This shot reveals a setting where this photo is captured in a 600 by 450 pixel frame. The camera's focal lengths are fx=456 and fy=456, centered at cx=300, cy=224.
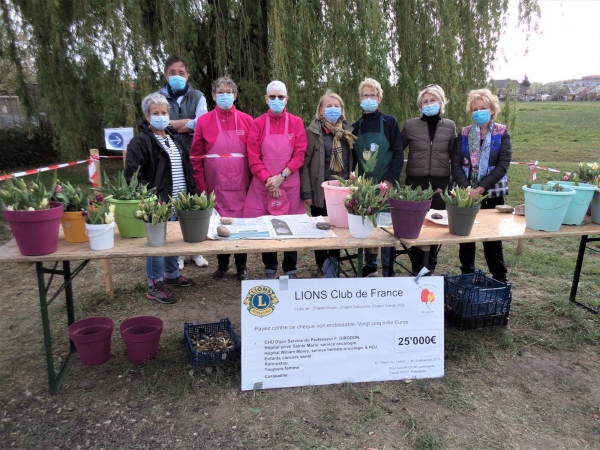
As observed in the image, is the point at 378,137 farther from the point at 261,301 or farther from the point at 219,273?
the point at 219,273

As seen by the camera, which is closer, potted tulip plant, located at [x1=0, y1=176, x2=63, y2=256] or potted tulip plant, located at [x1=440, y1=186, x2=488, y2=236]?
potted tulip plant, located at [x1=0, y1=176, x2=63, y2=256]

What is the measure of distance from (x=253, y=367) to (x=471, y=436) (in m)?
1.28

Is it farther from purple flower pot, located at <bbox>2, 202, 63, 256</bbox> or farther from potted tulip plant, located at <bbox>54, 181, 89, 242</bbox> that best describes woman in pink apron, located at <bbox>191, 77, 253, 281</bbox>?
purple flower pot, located at <bbox>2, 202, 63, 256</bbox>

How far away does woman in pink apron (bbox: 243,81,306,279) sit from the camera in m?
3.83

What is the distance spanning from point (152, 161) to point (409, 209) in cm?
207

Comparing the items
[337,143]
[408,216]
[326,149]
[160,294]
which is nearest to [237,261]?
[160,294]

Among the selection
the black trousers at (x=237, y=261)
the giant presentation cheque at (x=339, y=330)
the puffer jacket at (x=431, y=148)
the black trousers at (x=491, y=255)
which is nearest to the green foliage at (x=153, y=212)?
the giant presentation cheque at (x=339, y=330)

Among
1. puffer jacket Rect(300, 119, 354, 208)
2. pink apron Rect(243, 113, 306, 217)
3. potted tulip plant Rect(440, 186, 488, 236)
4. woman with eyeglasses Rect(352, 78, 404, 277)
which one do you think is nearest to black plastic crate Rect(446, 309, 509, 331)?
woman with eyeglasses Rect(352, 78, 404, 277)

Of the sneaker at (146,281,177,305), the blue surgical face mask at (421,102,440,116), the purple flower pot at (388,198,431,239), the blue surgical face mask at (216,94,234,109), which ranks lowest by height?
the sneaker at (146,281,177,305)

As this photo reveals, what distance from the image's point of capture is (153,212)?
261 cm

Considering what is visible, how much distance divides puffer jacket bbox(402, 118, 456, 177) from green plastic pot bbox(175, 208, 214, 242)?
6.88 feet

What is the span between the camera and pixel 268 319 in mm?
2752

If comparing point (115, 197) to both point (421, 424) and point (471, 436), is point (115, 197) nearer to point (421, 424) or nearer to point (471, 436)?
point (421, 424)

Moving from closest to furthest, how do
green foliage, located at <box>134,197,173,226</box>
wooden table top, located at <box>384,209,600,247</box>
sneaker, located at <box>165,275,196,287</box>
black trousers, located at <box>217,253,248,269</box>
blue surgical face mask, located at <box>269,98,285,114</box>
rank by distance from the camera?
green foliage, located at <box>134,197,173,226</box>, wooden table top, located at <box>384,209,600,247</box>, blue surgical face mask, located at <box>269,98,285,114</box>, sneaker, located at <box>165,275,196,287</box>, black trousers, located at <box>217,253,248,269</box>
